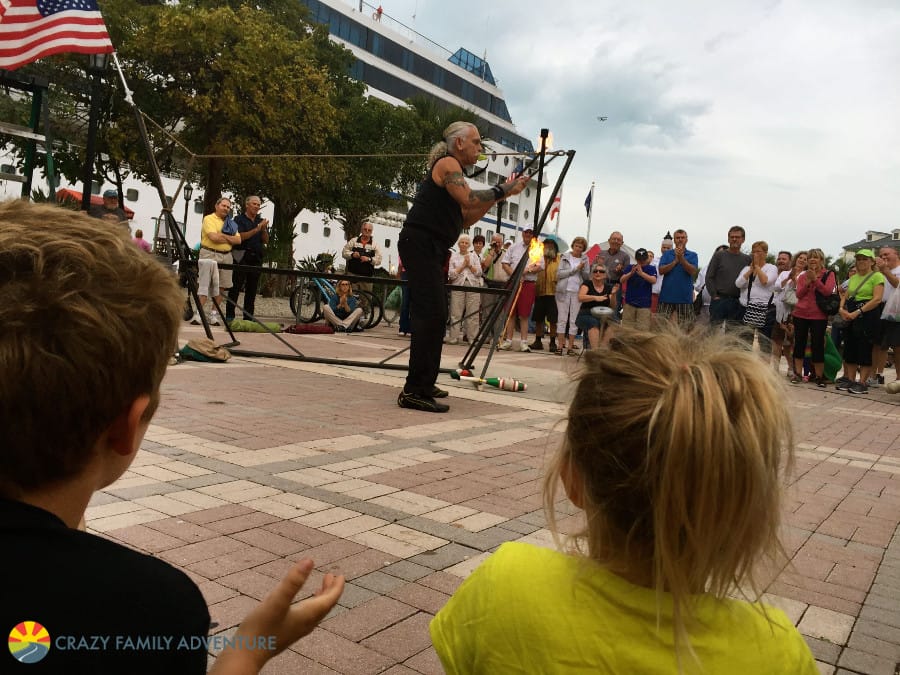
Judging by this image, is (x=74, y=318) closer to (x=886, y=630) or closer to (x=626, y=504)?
(x=626, y=504)

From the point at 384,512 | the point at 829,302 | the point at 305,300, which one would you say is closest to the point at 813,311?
the point at 829,302

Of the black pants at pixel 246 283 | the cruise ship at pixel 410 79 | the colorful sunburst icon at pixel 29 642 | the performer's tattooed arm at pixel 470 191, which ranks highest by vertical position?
the cruise ship at pixel 410 79

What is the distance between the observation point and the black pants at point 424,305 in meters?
6.25

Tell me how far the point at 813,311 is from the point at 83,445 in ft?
39.5

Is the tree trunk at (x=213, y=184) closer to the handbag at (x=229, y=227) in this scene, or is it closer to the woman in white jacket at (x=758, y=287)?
the handbag at (x=229, y=227)

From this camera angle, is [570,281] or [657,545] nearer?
[657,545]

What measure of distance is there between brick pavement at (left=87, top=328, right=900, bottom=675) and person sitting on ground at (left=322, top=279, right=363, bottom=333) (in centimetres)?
753

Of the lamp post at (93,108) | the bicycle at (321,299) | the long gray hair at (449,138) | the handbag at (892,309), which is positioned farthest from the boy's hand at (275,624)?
the bicycle at (321,299)

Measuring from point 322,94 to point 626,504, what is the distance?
24345 mm

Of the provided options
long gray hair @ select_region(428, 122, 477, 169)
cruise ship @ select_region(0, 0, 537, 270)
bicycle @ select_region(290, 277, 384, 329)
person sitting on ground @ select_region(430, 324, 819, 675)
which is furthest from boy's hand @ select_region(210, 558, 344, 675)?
cruise ship @ select_region(0, 0, 537, 270)

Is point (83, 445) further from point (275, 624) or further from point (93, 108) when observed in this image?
point (93, 108)

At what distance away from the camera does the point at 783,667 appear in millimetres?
1136

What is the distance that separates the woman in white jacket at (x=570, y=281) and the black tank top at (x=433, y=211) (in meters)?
7.33

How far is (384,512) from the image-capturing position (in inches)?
137
